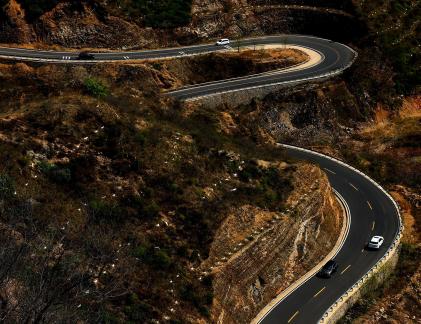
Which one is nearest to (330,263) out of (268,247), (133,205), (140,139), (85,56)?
(268,247)

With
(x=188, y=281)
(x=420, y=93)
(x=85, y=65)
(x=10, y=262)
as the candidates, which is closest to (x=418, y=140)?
(x=420, y=93)

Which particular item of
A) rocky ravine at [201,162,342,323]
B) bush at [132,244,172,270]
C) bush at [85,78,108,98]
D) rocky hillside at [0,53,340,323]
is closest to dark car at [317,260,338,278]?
rocky ravine at [201,162,342,323]

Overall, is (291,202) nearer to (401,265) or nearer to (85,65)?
(401,265)

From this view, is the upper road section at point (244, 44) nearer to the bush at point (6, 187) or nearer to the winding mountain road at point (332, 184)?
the winding mountain road at point (332, 184)

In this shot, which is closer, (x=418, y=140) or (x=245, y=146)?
(x=245, y=146)

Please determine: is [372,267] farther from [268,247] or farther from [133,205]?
[133,205]

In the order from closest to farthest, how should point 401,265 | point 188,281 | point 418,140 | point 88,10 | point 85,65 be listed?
point 188,281, point 401,265, point 85,65, point 418,140, point 88,10

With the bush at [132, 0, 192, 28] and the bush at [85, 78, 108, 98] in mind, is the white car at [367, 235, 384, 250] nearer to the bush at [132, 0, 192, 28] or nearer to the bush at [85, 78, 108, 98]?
the bush at [85, 78, 108, 98]
